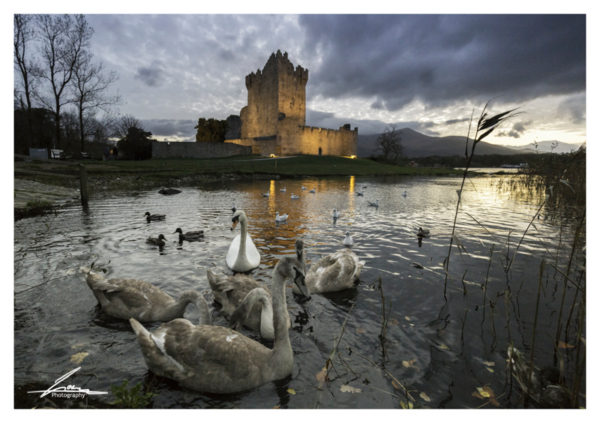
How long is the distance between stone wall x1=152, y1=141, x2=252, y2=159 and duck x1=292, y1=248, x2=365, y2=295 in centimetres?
6715

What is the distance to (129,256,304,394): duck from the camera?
3.37 meters

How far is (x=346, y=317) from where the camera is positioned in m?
5.17

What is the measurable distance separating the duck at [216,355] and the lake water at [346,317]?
0.51 ft

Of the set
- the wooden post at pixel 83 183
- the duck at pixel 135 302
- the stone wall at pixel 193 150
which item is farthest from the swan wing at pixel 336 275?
the stone wall at pixel 193 150

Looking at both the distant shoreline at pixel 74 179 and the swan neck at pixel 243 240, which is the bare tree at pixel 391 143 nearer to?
the distant shoreline at pixel 74 179

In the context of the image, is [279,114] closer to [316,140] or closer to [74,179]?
[316,140]

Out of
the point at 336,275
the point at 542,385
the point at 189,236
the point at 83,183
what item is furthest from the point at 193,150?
the point at 542,385

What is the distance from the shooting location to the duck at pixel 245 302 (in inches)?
171

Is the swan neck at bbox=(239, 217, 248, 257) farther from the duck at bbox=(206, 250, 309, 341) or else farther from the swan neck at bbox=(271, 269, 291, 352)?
the swan neck at bbox=(271, 269, 291, 352)

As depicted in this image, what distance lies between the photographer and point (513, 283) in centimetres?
658

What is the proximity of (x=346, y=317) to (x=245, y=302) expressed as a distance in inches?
76.0

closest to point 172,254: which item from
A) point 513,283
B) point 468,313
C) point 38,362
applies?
point 38,362

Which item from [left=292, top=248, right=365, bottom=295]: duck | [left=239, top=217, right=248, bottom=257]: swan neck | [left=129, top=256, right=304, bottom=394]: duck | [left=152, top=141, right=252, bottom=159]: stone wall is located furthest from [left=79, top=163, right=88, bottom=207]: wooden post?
[left=152, top=141, right=252, bottom=159]: stone wall
